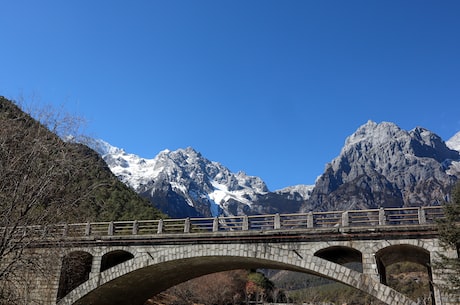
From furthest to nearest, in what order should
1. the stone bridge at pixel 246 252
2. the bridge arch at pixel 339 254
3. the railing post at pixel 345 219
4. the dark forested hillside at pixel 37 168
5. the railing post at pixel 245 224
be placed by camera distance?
the railing post at pixel 245 224, the bridge arch at pixel 339 254, the railing post at pixel 345 219, the stone bridge at pixel 246 252, the dark forested hillside at pixel 37 168

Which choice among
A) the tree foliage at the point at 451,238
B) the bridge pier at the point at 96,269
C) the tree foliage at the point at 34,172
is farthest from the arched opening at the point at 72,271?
the tree foliage at the point at 451,238

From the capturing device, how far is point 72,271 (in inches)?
1209

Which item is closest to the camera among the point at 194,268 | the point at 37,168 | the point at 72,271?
the point at 37,168

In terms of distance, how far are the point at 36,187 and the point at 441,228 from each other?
1767 centimetres

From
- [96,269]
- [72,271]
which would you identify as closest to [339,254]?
[96,269]

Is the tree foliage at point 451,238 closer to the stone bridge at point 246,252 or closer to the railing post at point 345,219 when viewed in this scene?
the stone bridge at point 246,252

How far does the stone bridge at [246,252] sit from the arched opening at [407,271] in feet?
0.40

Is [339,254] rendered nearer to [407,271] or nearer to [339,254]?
[339,254]

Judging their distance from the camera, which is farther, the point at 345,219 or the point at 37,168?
the point at 345,219

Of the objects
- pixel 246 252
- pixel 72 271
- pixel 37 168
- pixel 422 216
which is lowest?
pixel 72 271

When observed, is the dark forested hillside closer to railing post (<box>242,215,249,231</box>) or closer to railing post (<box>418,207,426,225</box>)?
railing post (<box>242,215,249,231</box>)

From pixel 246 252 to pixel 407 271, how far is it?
65.5 m

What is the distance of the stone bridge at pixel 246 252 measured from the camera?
22.1 m

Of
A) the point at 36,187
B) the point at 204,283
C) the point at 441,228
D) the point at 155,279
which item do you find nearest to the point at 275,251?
the point at 441,228
